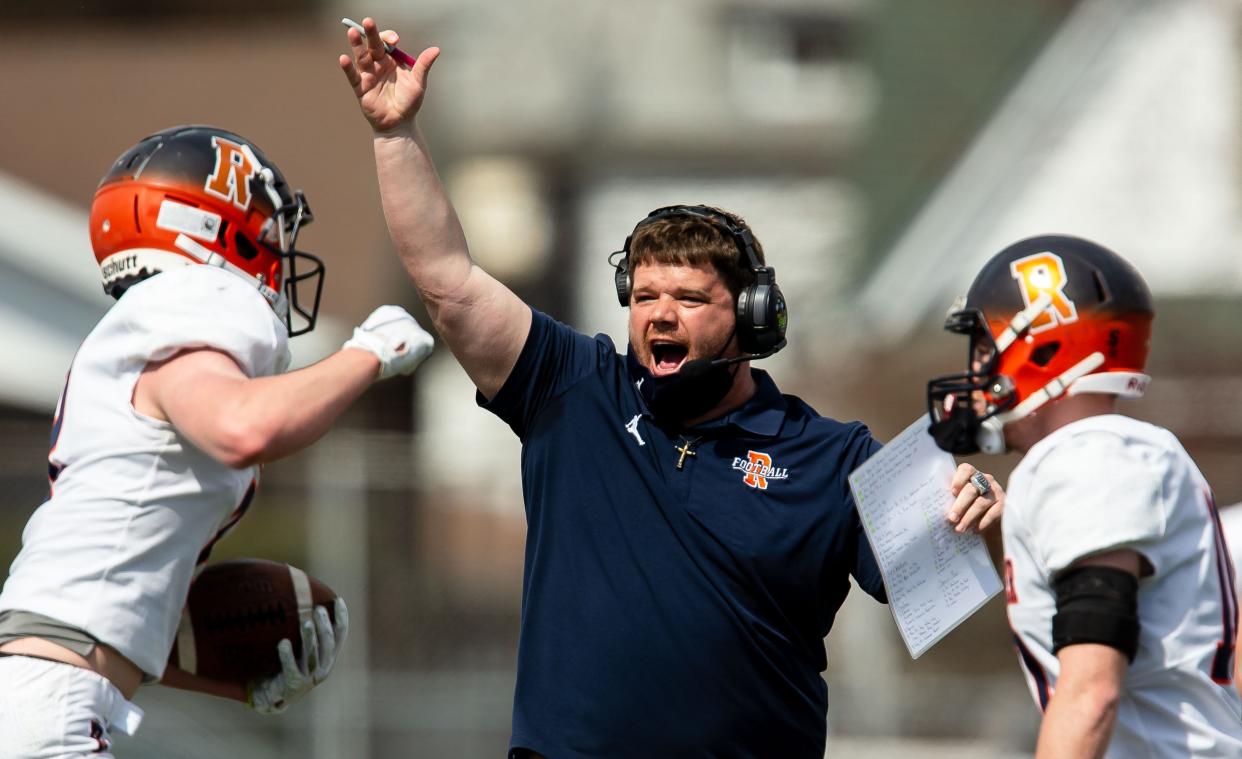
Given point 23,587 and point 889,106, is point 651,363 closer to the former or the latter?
point 23,587

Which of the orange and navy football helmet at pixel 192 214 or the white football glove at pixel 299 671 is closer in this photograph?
the orange and navy football helmet at pixel 192 214

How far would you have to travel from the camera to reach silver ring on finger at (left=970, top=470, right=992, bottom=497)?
314 cm

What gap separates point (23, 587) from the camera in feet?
9.49

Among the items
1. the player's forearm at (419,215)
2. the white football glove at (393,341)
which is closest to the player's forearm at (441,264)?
the player's forearm at (419,215)

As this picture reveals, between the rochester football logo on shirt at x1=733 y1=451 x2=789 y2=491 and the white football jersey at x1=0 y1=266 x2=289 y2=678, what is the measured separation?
106 cm

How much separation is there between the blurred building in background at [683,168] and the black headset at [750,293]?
18.8ft

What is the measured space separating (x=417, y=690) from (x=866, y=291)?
5517mm

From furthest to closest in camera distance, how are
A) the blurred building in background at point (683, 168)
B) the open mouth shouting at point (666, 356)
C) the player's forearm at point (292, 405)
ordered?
1. the blurred building in background at point (683, 168)
2. the open mouth shouting at point (666, 356)
3. the player's forearm at point (292, 405)

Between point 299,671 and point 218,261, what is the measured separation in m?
0.91

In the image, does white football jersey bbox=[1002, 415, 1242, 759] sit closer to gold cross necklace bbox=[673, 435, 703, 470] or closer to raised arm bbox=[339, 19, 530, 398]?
gold cross necklace bbox=[673, 435, 703, 470]

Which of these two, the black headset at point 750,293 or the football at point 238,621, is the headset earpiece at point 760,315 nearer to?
the black headset at point 750,293

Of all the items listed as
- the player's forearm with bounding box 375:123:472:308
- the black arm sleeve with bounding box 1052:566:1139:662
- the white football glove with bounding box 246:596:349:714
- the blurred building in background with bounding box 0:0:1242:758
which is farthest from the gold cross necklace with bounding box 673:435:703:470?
the blurred building in background with bounding box 0:0:1242:758

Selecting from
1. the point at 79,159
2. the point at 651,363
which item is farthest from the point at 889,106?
the point at 651,363

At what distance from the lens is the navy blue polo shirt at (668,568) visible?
10.5 feet
